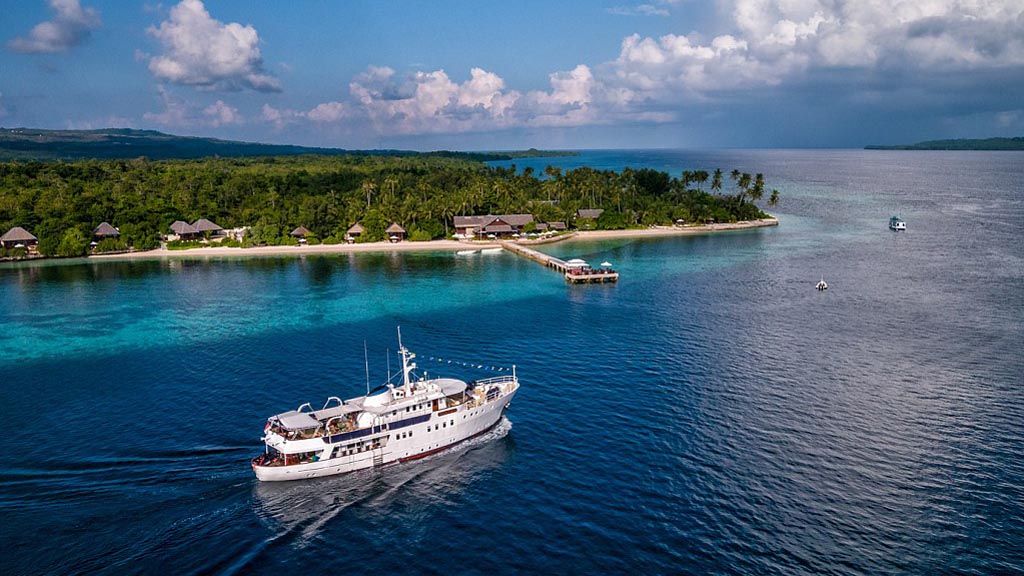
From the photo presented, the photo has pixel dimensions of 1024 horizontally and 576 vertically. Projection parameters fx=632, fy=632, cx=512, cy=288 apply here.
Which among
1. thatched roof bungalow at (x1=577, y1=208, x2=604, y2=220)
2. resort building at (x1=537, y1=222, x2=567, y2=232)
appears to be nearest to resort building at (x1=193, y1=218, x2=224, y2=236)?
resort building at (x1=537, y1=222, x2=567, y2=232)

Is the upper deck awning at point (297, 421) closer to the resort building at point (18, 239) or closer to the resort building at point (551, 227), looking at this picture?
the resort building at point (551, 227)

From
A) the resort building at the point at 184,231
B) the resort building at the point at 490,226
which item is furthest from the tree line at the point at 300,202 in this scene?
the resort building at the point at 490,226

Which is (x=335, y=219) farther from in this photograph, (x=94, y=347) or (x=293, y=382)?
(x=293, y=382)

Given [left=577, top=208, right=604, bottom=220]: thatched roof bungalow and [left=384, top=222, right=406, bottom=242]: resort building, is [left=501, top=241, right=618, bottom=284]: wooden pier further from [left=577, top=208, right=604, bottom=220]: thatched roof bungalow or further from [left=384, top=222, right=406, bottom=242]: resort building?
[left=577, top=208, right=604, bottom=220]: thatched roof bungalow

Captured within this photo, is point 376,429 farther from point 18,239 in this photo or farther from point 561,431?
point 18,239

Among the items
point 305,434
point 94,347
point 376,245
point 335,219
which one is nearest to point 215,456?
point 305,434

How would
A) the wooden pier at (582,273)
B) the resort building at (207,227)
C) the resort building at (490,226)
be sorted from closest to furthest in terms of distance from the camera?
the wooden pier at (582,273) → the resort building at (207,227) → the resort building at (490,226)

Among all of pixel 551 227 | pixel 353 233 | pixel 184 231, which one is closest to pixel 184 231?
pixel 184 231
